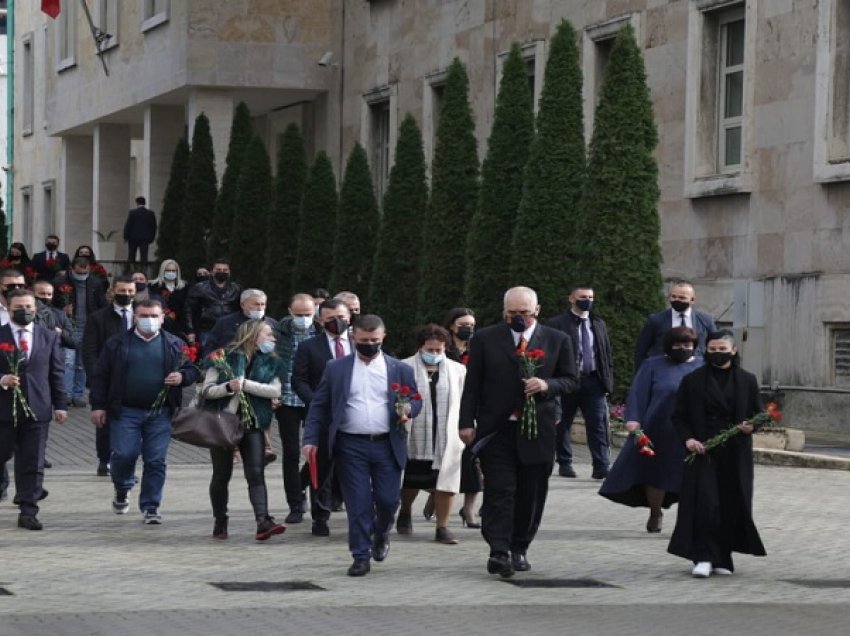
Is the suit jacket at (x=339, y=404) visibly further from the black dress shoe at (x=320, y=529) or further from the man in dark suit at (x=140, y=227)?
the man in dark suit at (x=140, y=227)

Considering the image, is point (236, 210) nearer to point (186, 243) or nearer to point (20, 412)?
point (186, 243)

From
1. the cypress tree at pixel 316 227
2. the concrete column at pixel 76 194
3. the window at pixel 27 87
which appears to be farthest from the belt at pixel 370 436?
the window at pixel 27 87

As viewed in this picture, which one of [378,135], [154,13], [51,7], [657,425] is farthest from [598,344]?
[51,7]

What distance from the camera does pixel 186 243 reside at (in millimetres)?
40406

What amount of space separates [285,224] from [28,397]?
66.7 feet

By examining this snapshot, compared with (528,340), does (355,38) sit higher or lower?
higher

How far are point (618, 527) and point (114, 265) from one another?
29300mm

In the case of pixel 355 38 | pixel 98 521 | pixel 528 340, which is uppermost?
pixel 355 38

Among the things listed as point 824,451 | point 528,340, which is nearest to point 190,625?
point 528,340

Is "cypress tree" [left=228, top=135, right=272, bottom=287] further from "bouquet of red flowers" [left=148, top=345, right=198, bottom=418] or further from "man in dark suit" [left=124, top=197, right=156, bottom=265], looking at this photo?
"bouquet of red flowers" [left=148, top=345, right=198, bottom=418]

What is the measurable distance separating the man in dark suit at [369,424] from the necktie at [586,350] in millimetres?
6310

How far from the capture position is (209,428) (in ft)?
51.4

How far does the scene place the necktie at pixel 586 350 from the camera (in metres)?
20.5

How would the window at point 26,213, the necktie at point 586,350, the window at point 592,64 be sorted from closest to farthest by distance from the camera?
the necktie at point 586,350 < the window at point 592,64 < the window at point 26,213
